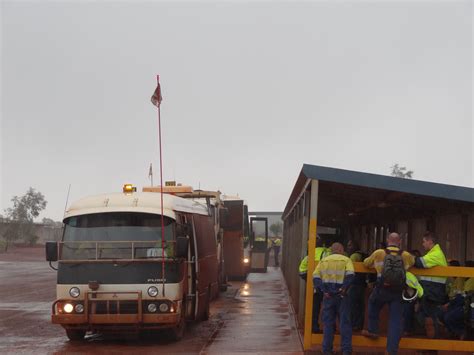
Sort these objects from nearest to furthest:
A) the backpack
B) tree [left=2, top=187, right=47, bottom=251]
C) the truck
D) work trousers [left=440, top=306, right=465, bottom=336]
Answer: the backpack < work trousers [left=440, top=306, right=465, bottom=336] < the truck < tree [left=2, top=187, right=47, bottom=251]

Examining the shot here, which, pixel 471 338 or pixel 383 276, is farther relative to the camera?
pixel 471 338

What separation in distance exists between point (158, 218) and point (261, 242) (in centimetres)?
2423

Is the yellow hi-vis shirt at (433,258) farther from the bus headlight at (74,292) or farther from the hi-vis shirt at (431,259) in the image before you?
the bus headlight at (74,292)

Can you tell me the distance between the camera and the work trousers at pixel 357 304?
11531 millimetres

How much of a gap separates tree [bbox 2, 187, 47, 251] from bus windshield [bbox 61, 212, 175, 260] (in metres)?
52.6

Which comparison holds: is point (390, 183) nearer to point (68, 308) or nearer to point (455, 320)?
point (455, 320)

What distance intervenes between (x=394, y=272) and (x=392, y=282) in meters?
0.14

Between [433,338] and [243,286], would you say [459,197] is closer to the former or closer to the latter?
[433,338]

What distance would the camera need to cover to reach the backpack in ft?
30.0

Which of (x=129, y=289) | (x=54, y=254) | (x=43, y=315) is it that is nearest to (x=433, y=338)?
(x=129, y=289)

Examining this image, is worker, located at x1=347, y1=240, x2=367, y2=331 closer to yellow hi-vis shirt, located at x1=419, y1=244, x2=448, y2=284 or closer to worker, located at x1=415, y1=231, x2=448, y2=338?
worker, located at x1=415, y1=231, x2=448, y2=338

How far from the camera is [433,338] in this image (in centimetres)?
1017

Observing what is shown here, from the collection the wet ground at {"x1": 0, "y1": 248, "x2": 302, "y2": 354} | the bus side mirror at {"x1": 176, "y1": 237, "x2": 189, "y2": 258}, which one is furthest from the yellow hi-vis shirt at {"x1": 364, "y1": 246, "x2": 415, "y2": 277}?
the bus side mirror at {"x1": 176, "y1": 237, "x2": 189, "y2": 258}

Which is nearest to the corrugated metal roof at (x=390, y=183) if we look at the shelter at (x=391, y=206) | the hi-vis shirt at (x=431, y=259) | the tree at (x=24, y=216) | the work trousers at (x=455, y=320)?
the shelter at (x=391, y=206)
